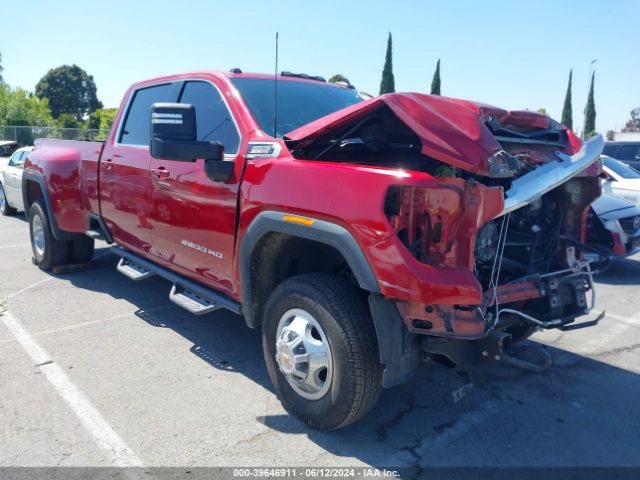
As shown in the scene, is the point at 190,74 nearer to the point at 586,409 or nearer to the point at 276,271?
the point at 276,271

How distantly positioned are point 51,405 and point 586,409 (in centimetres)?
347

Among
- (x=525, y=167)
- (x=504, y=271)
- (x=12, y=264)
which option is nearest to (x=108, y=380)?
(x=504, y=271)

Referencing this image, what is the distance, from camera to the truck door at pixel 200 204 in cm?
362

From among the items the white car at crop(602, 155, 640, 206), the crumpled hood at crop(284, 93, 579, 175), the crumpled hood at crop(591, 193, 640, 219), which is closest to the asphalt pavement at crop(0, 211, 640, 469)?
the crumpled hood at crop(284, 93, 579, 175)

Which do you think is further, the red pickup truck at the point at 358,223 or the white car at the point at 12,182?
the white car at the point at 12,182

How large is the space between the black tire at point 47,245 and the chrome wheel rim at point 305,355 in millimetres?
4354

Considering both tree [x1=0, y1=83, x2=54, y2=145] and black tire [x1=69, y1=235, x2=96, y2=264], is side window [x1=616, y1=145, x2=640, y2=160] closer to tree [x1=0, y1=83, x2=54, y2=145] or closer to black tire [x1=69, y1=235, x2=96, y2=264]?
black tire [x1=69, y1=235, x2=96, y2=264]

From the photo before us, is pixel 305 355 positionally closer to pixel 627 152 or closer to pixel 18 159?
pixel 18 159

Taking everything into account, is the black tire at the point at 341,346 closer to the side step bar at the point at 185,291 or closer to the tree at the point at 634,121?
the side step bar at the point at 185,291

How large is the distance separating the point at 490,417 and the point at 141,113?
13.2 feet

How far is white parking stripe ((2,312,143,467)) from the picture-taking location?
2.92 metres

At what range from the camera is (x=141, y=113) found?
5105 millimetres

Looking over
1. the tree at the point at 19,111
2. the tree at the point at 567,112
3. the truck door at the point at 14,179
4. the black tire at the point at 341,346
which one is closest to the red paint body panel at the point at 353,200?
the black tire at the point at 341,346

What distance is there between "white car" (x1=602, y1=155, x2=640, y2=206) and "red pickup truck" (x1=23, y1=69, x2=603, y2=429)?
19.9 ft
